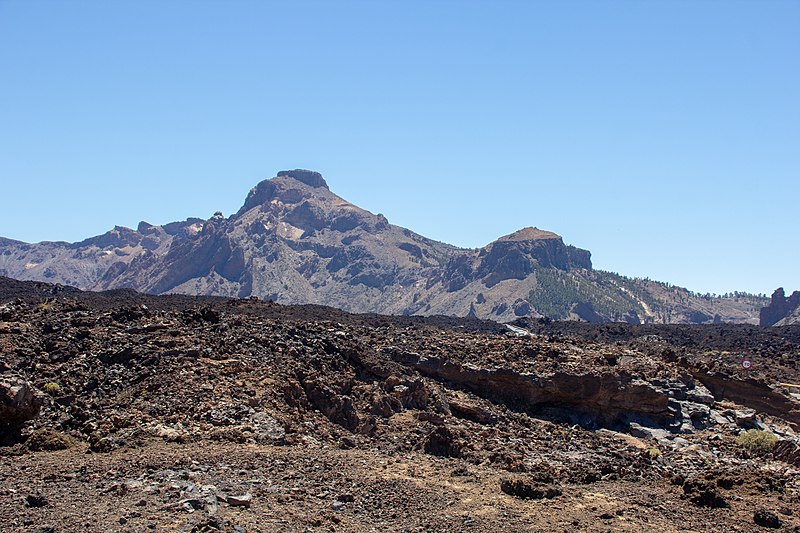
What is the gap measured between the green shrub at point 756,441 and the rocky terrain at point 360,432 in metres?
0.08

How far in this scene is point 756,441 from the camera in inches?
1094

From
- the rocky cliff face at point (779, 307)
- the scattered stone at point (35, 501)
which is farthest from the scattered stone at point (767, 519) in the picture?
the rocky cliff face at point (779, 307)

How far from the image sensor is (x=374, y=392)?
Answer: 2572 cm

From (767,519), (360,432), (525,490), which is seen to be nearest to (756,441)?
(767,519)

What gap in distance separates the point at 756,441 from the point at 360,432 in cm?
1475

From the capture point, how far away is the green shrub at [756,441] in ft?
90.1

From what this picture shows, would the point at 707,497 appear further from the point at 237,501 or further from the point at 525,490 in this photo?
the point at 237,501

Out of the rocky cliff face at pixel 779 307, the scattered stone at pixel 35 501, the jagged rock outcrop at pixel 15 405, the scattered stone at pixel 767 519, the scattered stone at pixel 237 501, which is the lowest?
the scattered stone at pixel 35 501

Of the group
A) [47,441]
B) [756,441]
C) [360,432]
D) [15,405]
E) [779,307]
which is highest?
[779,307]

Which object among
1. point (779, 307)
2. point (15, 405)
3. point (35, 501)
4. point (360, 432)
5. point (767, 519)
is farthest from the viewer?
point (779, 307)

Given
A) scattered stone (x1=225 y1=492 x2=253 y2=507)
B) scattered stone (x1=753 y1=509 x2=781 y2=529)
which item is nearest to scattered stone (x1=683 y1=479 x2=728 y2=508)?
scattered stone (x1=753 y1=509 x2=781 y2=529)

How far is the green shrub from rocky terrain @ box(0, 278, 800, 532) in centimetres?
8

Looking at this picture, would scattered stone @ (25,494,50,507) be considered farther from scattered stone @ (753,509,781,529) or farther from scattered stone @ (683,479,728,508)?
scattered stone @ (753,509,781,529)

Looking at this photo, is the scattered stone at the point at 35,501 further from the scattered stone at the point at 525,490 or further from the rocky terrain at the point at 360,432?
the scattered stone at the point at 525,490
